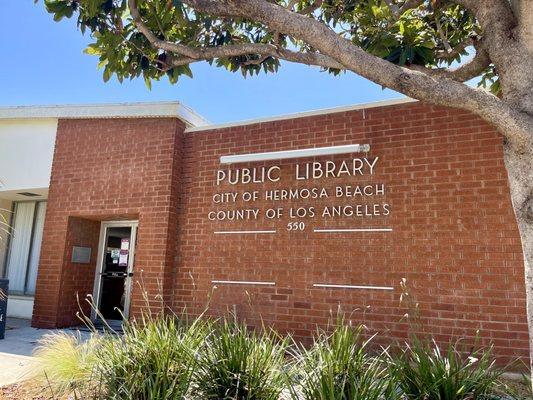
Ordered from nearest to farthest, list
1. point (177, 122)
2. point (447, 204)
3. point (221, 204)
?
1. point (447, 204)
2. point (221, 204)
3. point (177, 122)

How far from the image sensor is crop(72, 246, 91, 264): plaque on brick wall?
9.40 m

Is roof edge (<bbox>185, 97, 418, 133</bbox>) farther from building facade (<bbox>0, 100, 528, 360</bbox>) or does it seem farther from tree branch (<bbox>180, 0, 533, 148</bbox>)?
tree branch (<bbox>180, 0, 533, 148</bbox>)

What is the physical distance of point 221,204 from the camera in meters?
8.23

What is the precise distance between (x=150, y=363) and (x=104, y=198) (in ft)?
19.0

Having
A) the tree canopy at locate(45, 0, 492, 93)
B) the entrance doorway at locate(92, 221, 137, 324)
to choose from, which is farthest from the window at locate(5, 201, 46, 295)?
the tree canopy at locate(45, 0, 492, 93)

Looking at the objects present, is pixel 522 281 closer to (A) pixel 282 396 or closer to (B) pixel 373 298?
(B) pixel 373 298

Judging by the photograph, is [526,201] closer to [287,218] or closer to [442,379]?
[442,379]

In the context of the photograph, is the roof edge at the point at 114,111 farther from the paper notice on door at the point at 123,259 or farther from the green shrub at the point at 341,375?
the green shrub at the point at 341,375

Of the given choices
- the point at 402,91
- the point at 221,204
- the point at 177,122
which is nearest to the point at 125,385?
the point at 402,91

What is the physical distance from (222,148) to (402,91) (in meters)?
5.04

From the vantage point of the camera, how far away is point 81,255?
31.4 feet

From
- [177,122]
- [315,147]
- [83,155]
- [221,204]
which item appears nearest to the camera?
[315,147]

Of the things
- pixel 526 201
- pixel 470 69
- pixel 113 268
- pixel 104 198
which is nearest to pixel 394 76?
pixel 470 69

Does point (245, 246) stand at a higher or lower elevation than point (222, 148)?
lower
